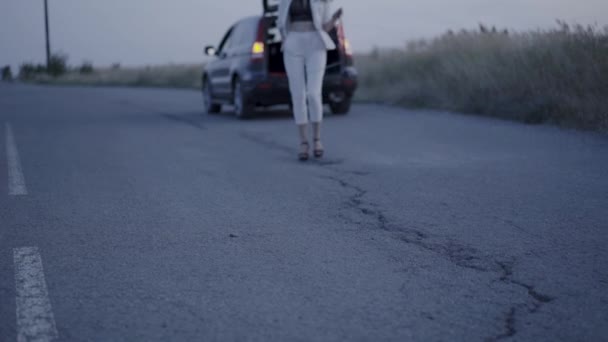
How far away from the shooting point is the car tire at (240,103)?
41.4 feet

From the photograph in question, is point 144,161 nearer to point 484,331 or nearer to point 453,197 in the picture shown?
point 453,197

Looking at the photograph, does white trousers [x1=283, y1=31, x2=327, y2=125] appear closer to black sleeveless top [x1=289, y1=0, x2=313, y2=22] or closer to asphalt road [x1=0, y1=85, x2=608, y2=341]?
black sleeveless top [x1=289, y1=0, x2=313, y2=22]

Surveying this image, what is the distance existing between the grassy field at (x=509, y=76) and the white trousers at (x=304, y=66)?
341cm

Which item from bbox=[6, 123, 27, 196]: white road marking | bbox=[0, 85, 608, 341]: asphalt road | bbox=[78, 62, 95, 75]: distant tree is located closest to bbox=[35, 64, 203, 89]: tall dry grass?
bbox=[78, 62, 95, 75]: distant tree

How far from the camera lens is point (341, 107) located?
13.3 m

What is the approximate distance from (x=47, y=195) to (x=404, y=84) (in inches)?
445

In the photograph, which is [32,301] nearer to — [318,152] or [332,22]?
[318,152]

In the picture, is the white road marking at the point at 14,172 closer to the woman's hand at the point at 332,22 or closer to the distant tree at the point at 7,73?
the woman's hand at the point at 332,22

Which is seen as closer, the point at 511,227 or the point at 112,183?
the point at 511,227

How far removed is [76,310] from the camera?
10.3 ft

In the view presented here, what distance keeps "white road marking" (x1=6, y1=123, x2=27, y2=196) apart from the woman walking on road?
266 centimetres

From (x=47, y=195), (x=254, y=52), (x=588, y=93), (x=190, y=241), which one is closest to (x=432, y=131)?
(x=588, y=93)

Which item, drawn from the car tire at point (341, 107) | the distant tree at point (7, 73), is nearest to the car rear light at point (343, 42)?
the car tire at point (341, 107)

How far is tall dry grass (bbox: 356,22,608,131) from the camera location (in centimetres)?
997
